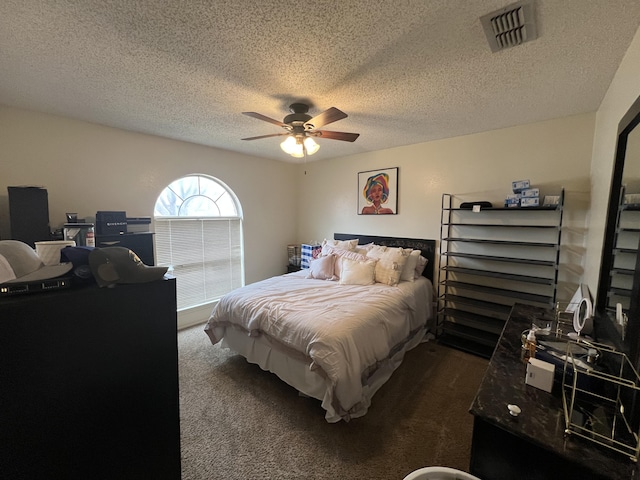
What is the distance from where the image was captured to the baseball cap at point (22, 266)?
0.70 m

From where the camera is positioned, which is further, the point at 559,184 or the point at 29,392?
the point at 559,184

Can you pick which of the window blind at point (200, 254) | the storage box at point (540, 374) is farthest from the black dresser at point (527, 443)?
the window blind at point (200, 254)

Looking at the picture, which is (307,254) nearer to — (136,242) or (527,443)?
(136,242)

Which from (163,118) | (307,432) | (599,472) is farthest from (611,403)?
(163,118)

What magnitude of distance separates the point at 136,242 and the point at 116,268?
239cm

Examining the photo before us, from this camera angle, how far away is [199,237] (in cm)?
374

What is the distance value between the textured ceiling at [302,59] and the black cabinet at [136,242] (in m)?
1.18

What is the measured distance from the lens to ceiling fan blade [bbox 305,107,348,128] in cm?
186

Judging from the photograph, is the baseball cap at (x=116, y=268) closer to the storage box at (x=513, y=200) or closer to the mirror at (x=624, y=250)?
the mirror at (x=624, y=250)

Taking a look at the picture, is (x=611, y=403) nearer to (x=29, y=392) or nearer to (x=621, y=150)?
(x=621, y=150)

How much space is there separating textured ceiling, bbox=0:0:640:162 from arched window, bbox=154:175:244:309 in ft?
3.79

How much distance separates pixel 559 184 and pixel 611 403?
7.47 ft

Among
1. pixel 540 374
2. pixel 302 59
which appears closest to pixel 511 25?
pixel 302 59

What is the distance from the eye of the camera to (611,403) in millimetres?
1045
